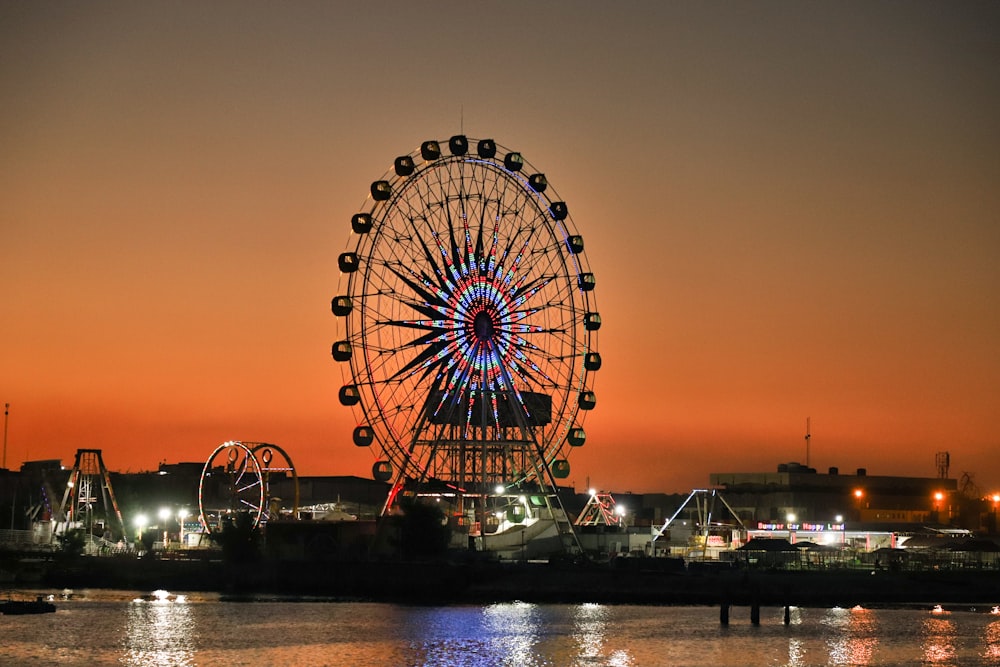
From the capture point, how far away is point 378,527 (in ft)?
371

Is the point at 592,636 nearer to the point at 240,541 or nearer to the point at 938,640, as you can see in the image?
the point at 938,640

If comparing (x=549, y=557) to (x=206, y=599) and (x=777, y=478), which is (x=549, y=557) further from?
(x=777, y=478)

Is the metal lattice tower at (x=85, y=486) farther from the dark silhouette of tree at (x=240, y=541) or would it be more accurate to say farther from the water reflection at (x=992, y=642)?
the water reflection at (x=992, y=642)

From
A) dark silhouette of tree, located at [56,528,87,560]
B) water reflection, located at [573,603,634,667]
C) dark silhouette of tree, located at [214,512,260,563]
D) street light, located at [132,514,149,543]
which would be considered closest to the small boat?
dark silhouette of tree, located at [214,512,260,563]

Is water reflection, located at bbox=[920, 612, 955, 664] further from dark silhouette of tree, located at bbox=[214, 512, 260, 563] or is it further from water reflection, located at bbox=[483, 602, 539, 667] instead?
dark silhouette of tree, located at bbox=[214, 512, 260, 563]

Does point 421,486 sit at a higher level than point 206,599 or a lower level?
higher

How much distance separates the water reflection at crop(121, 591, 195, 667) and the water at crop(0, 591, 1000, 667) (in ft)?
0.32

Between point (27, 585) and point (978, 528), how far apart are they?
100852 mm

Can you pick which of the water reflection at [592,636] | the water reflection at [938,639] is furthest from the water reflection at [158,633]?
the water reflection at [938,639]

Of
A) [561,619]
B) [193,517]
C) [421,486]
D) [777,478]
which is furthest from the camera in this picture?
[777,478]

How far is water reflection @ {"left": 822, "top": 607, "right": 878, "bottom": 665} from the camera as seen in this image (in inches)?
2945

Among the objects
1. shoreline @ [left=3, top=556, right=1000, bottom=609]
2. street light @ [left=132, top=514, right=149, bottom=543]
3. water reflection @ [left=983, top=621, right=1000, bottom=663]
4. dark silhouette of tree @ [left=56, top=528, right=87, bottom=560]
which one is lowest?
water reflection @ [left=983, top=621, right=1000, bottom=663]

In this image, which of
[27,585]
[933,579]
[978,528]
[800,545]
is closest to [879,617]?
[933,579]

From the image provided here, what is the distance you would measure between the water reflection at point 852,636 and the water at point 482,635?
0.31 ft
